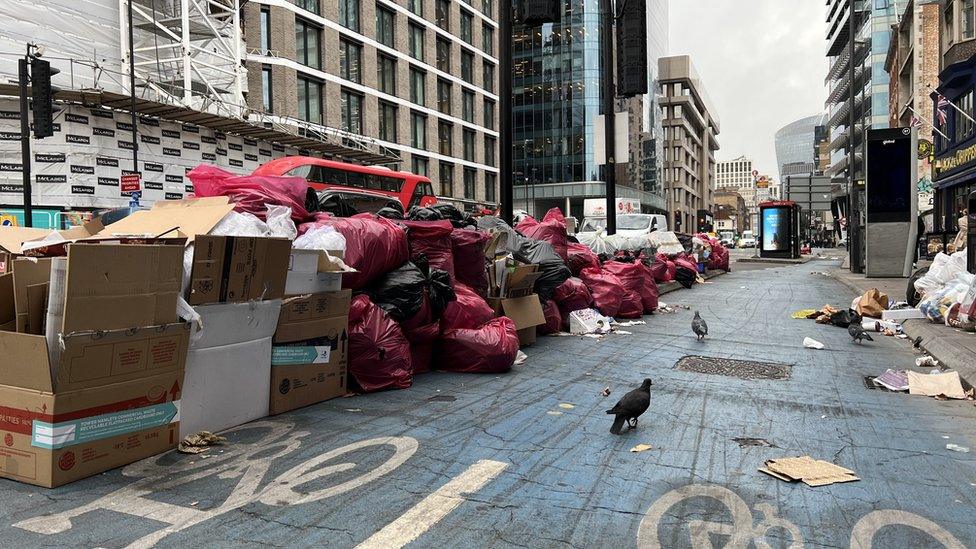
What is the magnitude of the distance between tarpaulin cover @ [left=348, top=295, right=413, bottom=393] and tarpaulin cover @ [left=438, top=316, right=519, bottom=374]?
700 mm

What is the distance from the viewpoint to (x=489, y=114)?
45.8m

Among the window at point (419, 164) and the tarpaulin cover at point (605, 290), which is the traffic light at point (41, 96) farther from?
the window at point (419, 164)

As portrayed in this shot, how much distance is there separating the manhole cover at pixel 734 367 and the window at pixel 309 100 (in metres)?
25.7

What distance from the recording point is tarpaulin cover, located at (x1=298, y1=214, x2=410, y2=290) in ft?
15.5

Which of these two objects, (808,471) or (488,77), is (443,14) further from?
(808,471)

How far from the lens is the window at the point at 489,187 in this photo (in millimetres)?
45188

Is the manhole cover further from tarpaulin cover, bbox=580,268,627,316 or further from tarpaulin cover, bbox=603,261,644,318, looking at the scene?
tarpaulin cover, bbox=603,261,644,318

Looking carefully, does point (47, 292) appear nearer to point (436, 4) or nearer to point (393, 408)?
point (393, 408)

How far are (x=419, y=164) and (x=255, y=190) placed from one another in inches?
1296

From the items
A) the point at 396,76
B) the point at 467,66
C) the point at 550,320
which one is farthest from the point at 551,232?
the point at 467,66

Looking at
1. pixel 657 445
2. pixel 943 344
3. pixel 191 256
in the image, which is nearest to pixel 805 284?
pixel 943 344

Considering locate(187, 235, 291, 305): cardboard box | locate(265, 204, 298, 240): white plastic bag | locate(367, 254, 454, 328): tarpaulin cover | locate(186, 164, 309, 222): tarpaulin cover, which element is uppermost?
locate(186, 164, 309, 222): tarpaulin cover

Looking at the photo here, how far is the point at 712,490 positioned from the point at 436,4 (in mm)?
40719

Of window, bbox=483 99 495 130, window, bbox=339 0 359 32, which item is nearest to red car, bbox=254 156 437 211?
window, bbox=339 0 359 32
